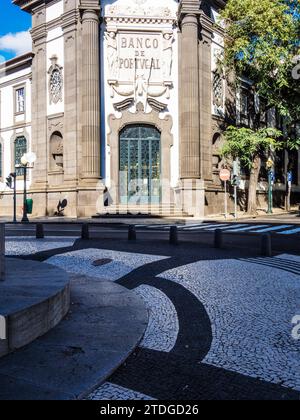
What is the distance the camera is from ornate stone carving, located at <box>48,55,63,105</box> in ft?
88.1

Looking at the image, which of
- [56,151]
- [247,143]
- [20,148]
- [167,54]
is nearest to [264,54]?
[247,143]

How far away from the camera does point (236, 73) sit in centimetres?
2747

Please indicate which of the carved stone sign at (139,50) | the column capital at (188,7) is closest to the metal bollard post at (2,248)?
the carved stone sign at (139,50)

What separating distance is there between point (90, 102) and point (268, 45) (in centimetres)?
1140

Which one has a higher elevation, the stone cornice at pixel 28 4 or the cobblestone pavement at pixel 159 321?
the stone cornice at pixel 28 4

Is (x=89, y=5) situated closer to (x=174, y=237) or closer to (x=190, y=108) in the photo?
(x=190, y=108)

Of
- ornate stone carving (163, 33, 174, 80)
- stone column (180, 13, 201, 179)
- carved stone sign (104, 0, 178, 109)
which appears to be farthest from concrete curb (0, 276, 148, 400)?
ornate stone carving (163, 33, 174, 80)

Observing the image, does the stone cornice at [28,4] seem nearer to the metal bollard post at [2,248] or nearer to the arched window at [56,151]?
the arched window at [56,151]

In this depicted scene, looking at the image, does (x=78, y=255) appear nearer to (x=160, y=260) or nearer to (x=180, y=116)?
(x=160, y=260)

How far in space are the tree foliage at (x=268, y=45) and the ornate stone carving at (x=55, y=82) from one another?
1121 centimetres

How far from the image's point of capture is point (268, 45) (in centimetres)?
2414

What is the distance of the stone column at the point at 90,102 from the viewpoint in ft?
80.2

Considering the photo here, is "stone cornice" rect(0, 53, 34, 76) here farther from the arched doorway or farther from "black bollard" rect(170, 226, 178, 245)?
"black bollard" rect(170, 226, 178, 245)

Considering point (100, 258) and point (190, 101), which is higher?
point (190, 101)
